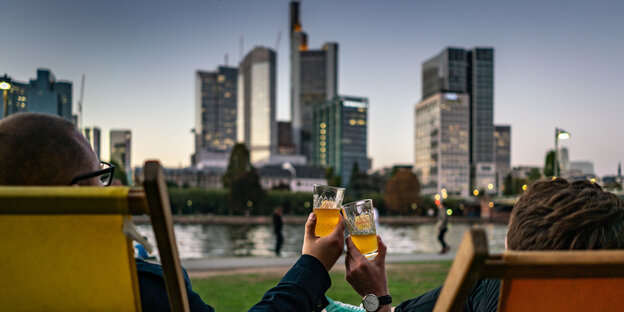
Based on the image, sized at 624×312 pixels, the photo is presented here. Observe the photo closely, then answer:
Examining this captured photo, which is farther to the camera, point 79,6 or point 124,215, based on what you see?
point 79,6

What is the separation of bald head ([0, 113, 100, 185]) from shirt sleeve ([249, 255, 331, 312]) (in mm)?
636

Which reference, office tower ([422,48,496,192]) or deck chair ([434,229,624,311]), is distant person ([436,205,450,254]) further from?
office tower ([422,48,496,192])

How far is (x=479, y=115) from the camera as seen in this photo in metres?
192

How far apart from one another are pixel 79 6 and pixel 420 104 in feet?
578

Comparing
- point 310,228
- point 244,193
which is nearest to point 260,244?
point 310,228

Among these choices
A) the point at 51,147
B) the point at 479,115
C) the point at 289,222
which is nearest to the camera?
the point at 51,147

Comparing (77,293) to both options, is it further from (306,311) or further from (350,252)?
(350,252)

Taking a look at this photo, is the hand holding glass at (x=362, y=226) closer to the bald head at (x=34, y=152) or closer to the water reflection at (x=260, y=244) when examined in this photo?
the bald head at (x=34, y=152)

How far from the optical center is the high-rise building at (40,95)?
11.9 m

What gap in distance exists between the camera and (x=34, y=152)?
123 centimetres

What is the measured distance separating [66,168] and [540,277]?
47.6 inches

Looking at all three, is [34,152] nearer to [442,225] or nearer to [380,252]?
[380,252]

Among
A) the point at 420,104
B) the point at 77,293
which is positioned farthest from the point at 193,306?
the point at 420,104

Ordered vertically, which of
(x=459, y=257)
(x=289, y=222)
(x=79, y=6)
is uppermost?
(x=79, y=6)
